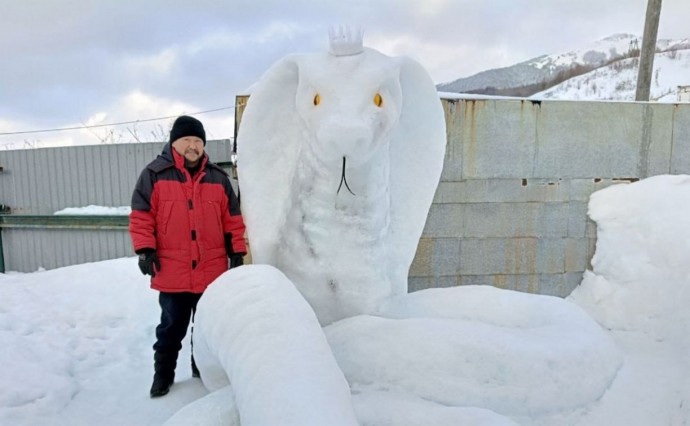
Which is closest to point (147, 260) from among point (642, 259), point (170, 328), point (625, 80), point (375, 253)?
point (170, 328)

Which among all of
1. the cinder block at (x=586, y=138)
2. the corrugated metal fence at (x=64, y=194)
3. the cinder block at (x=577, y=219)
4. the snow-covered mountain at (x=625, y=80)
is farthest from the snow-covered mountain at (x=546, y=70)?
the corrugated metal fence at (x=64, y=194)

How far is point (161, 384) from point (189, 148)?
3.56 feet

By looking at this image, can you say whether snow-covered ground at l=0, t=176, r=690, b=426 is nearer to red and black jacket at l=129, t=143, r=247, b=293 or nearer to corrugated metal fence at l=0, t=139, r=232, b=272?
red and black jacket at l=129, t=143, r=247, b=293

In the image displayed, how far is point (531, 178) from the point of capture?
3188 mm

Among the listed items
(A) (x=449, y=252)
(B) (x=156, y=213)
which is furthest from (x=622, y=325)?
(B) (x=156, y=213)

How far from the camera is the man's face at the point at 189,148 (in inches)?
82.9

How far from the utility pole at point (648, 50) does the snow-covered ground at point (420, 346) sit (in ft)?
11.2

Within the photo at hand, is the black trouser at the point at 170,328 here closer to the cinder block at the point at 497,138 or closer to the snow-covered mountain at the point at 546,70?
the cinder block at the point at 497,138

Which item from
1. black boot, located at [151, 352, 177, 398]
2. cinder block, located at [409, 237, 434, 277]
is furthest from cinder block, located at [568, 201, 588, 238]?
black boot, located at [151, 352, 177, 398]

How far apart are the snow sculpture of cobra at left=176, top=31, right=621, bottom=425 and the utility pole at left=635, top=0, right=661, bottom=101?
5.45 metres

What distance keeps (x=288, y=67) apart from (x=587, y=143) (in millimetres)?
2458

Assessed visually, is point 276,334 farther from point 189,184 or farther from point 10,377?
point 10,377

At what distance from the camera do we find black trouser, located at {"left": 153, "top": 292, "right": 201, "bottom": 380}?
2.12 metres

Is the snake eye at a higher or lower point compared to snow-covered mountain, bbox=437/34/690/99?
lower
